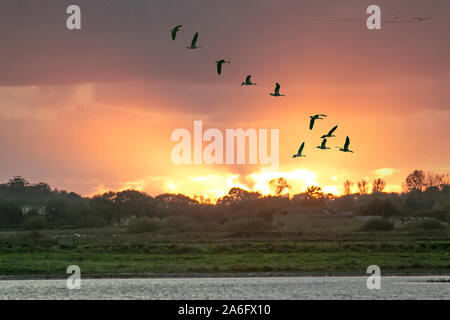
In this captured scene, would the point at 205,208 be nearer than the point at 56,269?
No

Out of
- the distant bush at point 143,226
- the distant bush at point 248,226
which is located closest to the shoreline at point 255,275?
the distant bush at point 143,226

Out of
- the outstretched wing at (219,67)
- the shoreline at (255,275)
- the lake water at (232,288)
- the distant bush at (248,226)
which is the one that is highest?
the outstretched wing at (219,67)

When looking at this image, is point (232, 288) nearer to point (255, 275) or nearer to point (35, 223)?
point (255, 275)

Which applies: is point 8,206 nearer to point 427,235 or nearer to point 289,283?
Result: point 427,235

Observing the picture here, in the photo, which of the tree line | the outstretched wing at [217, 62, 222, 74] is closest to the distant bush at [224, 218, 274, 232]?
the tree line

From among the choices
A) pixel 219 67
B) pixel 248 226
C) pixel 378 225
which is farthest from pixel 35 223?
pixel 219 67

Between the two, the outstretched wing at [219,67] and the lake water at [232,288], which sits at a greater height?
the outstretched wing at [219,67]

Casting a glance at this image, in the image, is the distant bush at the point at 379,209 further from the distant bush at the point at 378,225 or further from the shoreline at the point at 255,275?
the shoreline at the point at 255,275

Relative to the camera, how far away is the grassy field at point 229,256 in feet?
195

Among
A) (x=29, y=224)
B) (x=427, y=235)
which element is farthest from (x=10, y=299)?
(x=29, y=224)

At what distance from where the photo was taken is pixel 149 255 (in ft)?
224

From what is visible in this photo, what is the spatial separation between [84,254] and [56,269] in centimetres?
864

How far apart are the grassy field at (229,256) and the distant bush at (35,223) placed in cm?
3271
